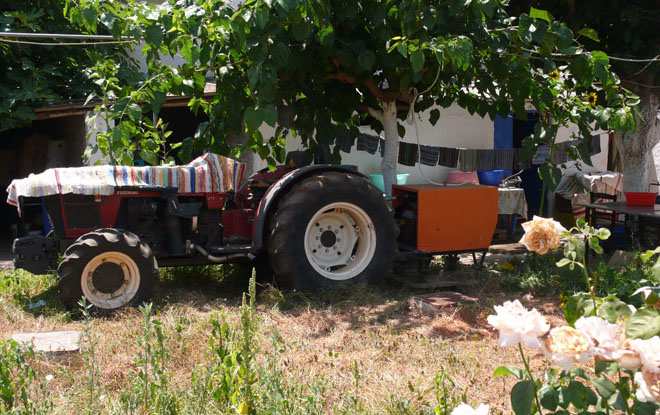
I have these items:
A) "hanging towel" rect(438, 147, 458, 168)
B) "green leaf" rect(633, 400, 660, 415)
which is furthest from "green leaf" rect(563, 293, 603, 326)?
"hanging towel" rect(438, 147, 458, 168)

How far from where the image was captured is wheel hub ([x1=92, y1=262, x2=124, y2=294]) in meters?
5.29

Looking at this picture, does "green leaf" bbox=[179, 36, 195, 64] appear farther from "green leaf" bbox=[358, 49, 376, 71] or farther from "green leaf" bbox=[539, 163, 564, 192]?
"green leaf" bbox=[539, 163, 564, 192]

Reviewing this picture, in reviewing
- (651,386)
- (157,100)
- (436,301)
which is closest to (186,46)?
(157,100)

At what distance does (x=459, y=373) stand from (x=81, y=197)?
11.4 feet

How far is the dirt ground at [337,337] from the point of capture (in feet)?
12.1

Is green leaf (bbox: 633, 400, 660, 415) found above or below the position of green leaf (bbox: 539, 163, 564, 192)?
below

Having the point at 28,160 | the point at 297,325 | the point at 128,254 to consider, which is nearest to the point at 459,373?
the point at 297,325

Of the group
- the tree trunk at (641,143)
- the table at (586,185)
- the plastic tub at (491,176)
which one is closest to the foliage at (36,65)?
the plastic tub at (491,176)

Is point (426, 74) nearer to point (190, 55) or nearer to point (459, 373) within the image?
point (190, 55)

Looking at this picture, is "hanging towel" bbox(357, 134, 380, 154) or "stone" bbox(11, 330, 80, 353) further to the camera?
"hanging towel" bbox(357, 134, 380, 154)

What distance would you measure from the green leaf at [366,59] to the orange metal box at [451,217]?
51.0 inches

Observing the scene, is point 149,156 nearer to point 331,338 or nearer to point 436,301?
point 331,338

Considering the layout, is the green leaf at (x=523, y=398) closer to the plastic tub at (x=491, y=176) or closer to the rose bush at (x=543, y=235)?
the rose bush at (x=543, y=235)

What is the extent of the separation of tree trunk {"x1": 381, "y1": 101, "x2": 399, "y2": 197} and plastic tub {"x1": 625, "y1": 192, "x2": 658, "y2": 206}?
9.56 ft
